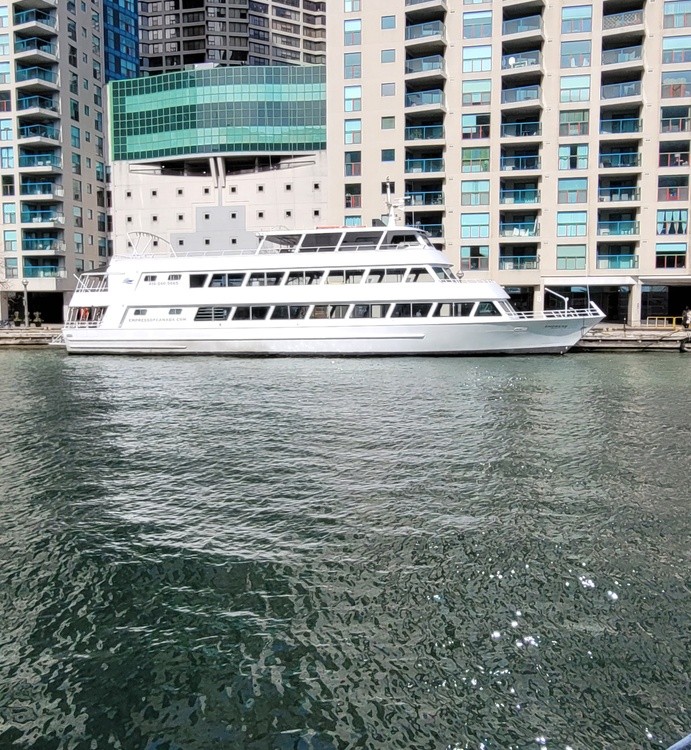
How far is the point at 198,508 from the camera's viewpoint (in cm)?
1085

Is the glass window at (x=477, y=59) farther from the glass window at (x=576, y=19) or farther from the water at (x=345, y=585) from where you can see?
the water at (x=345, y=585)

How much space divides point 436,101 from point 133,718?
5155 cm

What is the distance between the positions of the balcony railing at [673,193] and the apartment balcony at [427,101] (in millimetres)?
16655

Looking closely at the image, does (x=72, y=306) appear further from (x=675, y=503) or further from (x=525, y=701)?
(x=525, y=701)

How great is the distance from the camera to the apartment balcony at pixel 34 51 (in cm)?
5812

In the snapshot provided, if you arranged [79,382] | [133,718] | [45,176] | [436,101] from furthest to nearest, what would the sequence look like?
1. [45,176]
2. [436,101]
3. [79,382]
4. [133,718]

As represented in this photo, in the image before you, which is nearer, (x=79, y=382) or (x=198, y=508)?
(x=198, y=508)

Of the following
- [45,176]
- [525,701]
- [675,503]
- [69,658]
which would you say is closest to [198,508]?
[69,658]

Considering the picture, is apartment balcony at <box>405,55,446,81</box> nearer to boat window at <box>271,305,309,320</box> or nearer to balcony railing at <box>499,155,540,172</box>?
balcony railing at <box>499,155,540,172</box>

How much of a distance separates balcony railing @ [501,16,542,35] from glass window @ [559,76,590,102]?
14.0 ft

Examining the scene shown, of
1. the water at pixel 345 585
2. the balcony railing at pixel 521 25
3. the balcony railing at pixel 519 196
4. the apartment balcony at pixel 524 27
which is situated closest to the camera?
the water at pixel 345 585

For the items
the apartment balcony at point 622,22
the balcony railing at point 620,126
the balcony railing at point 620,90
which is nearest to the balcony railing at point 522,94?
the balcony railing at point 620,90

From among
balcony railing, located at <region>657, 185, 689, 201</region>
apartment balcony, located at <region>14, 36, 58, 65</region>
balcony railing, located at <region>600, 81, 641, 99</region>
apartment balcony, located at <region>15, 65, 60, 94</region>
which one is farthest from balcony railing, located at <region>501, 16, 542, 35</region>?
apartment balcony, located at <region>14, 36, 58, 65</region>

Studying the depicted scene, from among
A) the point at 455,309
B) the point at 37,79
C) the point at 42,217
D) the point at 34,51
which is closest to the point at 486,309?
the point at 455,309
